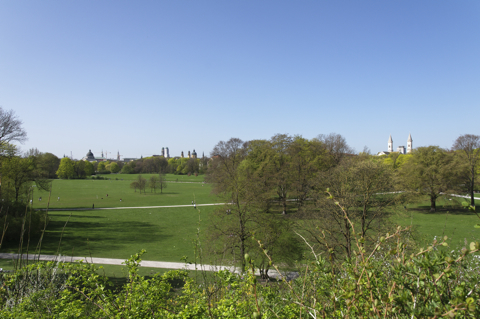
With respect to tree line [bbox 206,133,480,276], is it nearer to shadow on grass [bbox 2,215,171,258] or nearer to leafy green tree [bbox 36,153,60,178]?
shadow on grass [bbox 2,215,171,258]

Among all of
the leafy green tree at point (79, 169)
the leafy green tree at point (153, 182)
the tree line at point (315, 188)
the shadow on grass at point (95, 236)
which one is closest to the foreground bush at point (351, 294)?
the tree line at point (315, 188)

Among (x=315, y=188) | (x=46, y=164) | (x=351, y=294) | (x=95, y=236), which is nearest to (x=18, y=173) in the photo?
(x=95, y=236)

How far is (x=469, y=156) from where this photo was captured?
37125 millimetres

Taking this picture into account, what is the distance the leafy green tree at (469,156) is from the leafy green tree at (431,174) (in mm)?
2159

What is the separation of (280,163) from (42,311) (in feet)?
113

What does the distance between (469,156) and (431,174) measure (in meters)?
7.56

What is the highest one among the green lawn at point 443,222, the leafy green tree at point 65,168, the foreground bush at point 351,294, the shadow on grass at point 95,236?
the leafy green tree at point 65,168

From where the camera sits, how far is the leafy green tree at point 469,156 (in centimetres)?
3606

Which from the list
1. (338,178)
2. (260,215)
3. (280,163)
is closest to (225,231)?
(260,215)

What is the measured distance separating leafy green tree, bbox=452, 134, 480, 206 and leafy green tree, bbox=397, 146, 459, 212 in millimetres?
2159

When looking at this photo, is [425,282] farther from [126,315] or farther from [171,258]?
[171,258]

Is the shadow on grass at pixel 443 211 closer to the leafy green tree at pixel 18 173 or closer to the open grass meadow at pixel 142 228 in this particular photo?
the open grass meadow at pixel 142 228

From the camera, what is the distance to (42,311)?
3592 mm

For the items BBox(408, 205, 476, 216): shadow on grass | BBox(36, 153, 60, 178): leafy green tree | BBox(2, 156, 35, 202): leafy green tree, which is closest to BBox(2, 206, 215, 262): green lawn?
BBox(2, 156, 35, 202): leafy green tree
